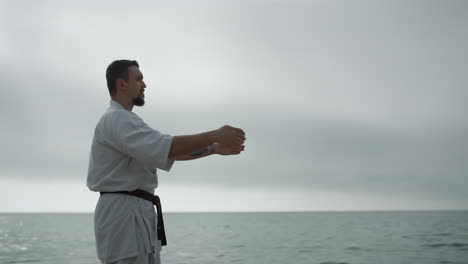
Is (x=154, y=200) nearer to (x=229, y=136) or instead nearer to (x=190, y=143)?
(x=190, y=143)

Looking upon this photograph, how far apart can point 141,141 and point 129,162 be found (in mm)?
262

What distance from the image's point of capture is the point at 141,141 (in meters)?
2.61

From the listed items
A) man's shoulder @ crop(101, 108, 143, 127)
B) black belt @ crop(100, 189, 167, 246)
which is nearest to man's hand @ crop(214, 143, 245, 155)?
man's shoulder @ crop(101, 108, 143, 127)

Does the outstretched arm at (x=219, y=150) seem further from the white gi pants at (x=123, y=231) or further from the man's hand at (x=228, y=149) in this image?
the white gi pants at (x=123, y=231)

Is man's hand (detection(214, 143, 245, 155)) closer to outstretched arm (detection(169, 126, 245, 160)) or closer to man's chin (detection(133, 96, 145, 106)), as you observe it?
outstretched arm (detection(169, 126, 245, 160))

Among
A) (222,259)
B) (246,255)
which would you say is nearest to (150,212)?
(222,259)

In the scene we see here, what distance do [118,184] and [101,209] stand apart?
0.18 metres

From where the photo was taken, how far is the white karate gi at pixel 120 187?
8.92 ft

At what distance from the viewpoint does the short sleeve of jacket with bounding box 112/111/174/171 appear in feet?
8.51

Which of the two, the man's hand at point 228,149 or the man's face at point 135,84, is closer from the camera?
the man's hand at point 228,149

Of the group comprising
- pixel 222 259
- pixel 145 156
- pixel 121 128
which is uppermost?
pixel 121 128

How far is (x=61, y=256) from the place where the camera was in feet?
91.7

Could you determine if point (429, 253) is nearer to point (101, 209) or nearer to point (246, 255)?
point (246, 255)

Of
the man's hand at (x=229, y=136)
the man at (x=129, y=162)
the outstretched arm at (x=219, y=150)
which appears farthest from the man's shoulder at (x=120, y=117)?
the man's hand at (x=229, y=136)
